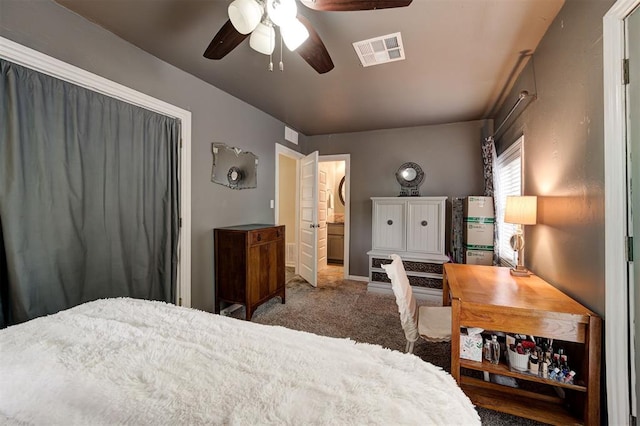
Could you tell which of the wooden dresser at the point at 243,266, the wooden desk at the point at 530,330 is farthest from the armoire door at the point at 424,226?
the wooden dresser at the point at 243,266

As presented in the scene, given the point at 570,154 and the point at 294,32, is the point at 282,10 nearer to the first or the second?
the point at 294,32

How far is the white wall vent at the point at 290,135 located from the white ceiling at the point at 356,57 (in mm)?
643

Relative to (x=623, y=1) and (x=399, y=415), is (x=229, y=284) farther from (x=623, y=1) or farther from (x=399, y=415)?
(x=623, y=1)

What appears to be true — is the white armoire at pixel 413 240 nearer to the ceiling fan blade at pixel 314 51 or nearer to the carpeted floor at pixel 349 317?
the carpeted floor at pixel 349 317

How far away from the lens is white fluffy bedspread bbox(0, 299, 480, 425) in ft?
2.14

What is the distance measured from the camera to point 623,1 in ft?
3.79

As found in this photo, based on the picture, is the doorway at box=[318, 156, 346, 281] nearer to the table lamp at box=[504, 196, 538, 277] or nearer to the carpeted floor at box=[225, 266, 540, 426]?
the carpeted floor at box=[225, 266, 540, 426]

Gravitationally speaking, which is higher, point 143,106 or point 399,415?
point 143,106

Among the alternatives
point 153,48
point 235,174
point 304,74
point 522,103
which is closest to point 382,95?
point 304,74

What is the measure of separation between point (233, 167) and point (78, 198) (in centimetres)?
155

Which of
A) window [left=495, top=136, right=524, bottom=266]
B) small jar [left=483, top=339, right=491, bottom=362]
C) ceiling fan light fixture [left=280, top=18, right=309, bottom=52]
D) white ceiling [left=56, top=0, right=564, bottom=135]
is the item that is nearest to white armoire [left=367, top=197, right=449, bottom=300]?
window [left=495, top=136, right=524, bottom=266]

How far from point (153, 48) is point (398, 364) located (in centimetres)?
276

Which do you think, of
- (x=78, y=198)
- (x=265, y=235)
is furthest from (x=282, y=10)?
(x=265, y=235)

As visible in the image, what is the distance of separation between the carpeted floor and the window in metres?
1.34
